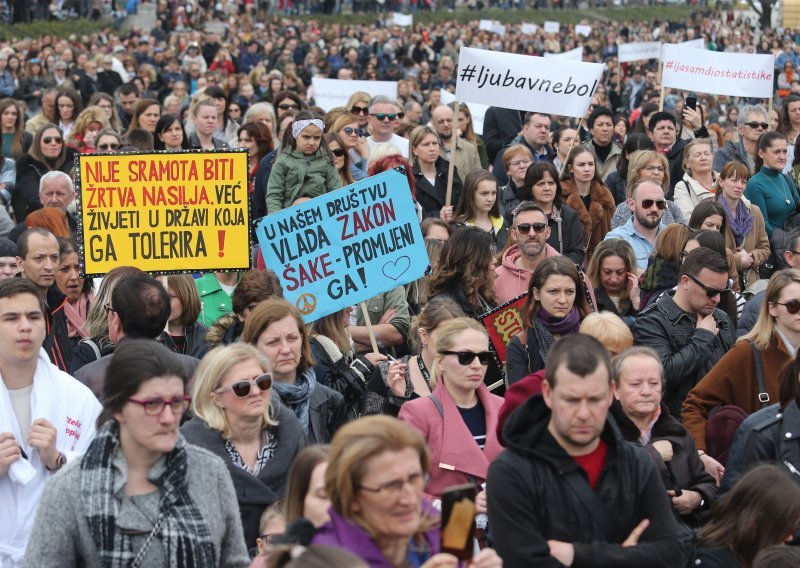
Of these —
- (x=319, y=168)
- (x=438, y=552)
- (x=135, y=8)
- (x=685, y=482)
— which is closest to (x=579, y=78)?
(x=319, y=168)

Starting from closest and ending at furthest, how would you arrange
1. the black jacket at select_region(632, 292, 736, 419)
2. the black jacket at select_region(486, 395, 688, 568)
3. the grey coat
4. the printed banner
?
the grey coat, the black jacket at select_region(486, 395, 688, 568), the black jacket at select_region(632, 292, 736, 419), the printed banner

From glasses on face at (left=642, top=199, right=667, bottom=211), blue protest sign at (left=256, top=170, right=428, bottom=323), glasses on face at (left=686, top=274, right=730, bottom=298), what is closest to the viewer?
glasses on face at (left=686, top=274, right=730, bottom=298)

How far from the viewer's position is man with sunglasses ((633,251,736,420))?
7324 millimetres

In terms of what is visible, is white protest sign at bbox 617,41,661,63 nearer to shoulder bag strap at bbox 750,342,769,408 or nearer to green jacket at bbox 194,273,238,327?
green jacket at bbox 194,273,238,327

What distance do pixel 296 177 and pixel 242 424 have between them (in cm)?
600

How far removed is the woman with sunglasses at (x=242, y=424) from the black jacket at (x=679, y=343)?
2.42 meters

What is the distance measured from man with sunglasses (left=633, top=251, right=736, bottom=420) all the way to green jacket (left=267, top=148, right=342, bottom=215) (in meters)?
4.30

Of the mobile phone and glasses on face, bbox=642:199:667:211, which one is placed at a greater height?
glasses on face, bbox=642:199:667:211

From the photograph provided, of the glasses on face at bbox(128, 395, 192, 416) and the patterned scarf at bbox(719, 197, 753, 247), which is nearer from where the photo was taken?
the glasses on face at bbox(128, 395, 192, 416)

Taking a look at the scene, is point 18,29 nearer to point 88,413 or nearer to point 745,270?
point 745,270

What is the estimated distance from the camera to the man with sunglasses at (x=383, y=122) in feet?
42.9

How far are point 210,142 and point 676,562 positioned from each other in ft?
32.2

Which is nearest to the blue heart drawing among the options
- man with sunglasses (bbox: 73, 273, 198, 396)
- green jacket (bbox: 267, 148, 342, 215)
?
man with sunglasses (bbox: 73, 273, 198, 396)

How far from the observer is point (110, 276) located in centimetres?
744
